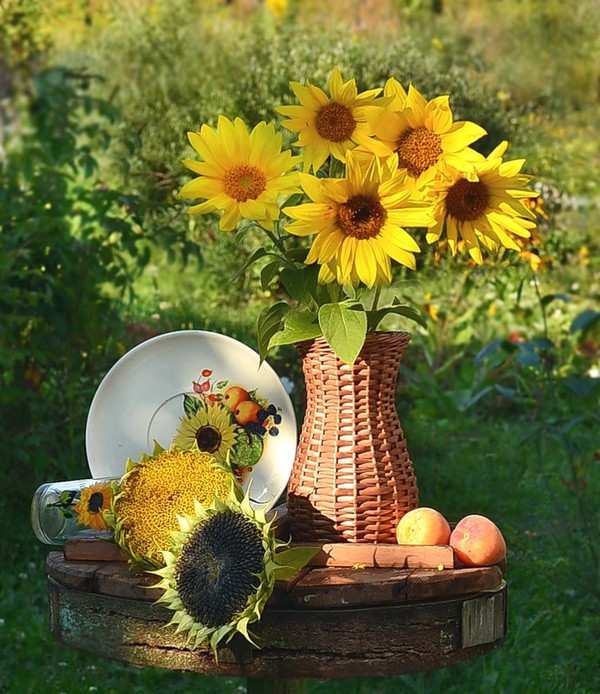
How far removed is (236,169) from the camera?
1.71 meters

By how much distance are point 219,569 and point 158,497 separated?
19 centimetres

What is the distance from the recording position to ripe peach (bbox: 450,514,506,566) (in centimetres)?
166

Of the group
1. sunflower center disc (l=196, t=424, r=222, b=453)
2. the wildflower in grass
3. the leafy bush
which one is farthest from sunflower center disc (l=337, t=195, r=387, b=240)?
the wildflower in grass

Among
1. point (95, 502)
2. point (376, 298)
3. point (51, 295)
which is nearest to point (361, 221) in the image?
point (376, 298)

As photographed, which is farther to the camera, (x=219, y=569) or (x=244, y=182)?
(x=244, y=182)

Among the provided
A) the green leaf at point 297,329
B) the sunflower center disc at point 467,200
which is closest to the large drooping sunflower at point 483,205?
the sunflower center disc at point 467,200

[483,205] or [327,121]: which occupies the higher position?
[327,121]

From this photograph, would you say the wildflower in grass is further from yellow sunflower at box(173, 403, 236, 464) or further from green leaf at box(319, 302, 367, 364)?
green leaf at box(319, 302, 367, 364)

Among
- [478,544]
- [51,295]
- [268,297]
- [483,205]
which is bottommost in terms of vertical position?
[478,544]

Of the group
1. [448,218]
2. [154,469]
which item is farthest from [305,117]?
[154,469]

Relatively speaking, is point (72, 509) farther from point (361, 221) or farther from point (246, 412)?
point (361, 221)

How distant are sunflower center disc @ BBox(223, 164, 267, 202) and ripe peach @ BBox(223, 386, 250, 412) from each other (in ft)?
1.29

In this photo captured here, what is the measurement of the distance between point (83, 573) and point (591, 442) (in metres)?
3.11

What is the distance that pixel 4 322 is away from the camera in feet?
11.0
